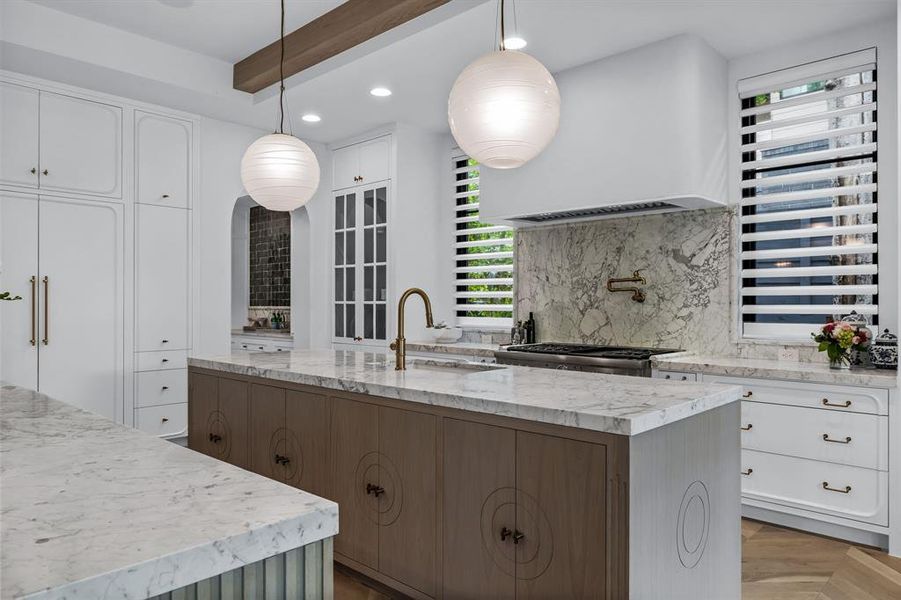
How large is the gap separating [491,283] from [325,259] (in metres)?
1.62

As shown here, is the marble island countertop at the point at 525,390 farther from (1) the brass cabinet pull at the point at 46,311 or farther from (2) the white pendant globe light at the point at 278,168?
(1) the brass cabinet pull at the point at 46,311

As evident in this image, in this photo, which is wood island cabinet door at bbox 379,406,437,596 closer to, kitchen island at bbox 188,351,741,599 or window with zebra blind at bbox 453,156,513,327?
kitchen island at bbox 188,351,741,599

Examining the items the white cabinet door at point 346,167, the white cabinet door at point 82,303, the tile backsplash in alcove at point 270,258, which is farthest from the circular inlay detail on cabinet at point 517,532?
the tile backsplash in alcove at point 270,258

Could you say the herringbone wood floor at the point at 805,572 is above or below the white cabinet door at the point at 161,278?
below

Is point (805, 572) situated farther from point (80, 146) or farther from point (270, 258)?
point (270, 258)

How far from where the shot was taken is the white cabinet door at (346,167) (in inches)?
210

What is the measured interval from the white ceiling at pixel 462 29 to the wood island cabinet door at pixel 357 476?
2097mm

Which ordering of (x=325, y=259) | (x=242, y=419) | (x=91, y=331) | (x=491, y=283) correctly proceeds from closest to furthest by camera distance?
(x=242, y=419)
(x=91, y=331)
(x=491, y=283)
(x=325, y=259)

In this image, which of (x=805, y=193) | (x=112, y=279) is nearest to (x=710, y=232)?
(x=805, y=193)

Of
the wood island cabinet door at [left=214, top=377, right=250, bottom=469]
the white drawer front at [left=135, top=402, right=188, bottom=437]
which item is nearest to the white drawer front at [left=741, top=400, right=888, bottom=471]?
the wood island cabinet door at [left=214, top=377, right=250, bottom=469]

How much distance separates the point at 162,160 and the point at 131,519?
4209 mm

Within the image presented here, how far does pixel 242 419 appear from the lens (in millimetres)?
2906

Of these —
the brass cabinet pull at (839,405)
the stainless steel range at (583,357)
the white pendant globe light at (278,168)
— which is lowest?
the brass cabinet pull at (839,405)

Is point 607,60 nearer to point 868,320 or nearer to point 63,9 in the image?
point 868,320
